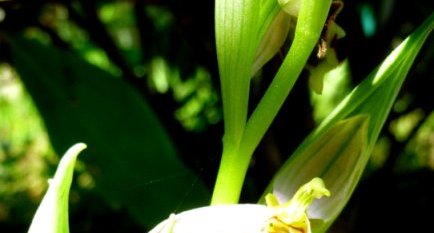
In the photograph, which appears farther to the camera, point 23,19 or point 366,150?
point 23,19

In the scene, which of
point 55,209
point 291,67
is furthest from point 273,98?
point 55,209

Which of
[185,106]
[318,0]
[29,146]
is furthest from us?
[29,146]

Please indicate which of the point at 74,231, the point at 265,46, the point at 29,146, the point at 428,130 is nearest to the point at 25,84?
the point at 74,231

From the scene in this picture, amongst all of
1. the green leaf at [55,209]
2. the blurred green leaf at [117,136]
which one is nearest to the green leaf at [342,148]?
the green leaf at [55,209]

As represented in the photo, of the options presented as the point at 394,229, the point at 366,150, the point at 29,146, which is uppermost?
the point at 29,146

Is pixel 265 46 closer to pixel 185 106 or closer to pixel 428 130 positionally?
pixel 185 106

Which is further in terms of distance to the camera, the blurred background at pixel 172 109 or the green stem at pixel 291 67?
the blurred background at pixel 172 109

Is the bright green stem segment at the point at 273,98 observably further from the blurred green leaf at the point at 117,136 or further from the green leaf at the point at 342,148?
the blurred green leaf at the point at 117,136
